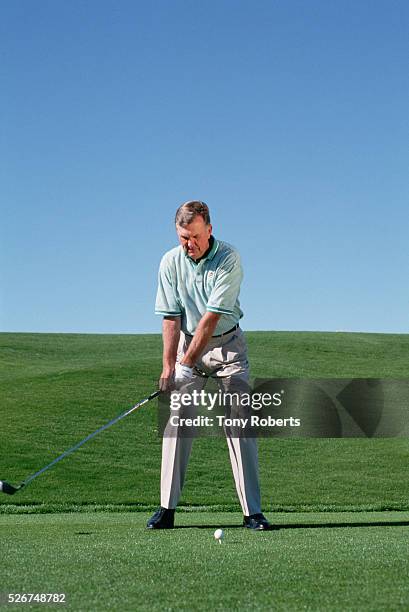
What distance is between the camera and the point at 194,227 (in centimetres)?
635

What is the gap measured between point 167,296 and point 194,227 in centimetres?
56

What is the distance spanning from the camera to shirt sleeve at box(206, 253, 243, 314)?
6.28 meters

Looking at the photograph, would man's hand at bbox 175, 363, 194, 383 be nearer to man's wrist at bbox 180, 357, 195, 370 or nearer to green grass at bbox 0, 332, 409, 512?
man's wrist at bbox 180, 357, 195, 370

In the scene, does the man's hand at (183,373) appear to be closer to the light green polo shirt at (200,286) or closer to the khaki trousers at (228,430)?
the khaki trousers at (228,430)

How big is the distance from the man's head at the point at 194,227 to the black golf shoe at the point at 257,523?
72.1 inches

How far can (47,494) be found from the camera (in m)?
12.9

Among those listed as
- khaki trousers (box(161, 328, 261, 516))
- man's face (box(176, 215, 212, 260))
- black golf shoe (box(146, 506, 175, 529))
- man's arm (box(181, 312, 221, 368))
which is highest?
man's face (box(176, 215, 212, 260))

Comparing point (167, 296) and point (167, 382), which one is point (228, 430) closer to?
point (167, 382)

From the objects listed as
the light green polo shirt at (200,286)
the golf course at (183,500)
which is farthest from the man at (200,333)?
the golf course at (183,500)

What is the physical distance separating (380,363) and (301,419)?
1182 cm

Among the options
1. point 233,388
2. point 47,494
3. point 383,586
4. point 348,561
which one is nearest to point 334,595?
point 383,586

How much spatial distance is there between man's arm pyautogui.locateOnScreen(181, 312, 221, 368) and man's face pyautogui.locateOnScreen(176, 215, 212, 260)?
1.50 ft

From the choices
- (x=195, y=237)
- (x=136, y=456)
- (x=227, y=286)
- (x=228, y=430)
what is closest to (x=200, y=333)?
(x=227, y=286)

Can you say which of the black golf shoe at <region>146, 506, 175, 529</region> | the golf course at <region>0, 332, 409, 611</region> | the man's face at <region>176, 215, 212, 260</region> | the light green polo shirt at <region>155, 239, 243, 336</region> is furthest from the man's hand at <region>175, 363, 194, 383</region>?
the golf course at <region>0, 332, 409, 611</region>
